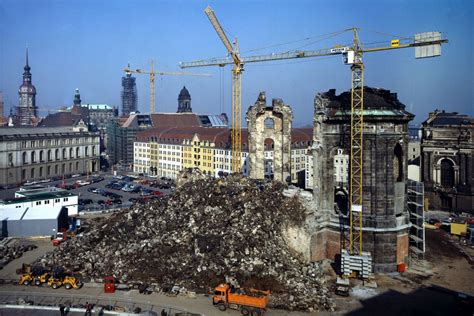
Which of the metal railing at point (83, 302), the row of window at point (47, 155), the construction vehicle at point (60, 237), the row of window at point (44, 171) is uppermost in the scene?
the row of window at point (47, 155)

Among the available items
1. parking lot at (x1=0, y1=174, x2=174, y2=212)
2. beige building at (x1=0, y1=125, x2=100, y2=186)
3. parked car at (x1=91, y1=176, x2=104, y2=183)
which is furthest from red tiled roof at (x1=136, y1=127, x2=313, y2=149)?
parked car at (x1=91, y1=176, x2=104, y2=183)

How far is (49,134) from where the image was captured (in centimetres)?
10581

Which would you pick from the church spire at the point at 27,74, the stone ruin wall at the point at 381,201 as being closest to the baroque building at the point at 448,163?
the stone ruin wall at the point at 381,201

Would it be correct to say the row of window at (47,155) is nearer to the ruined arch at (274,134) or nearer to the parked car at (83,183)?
the parked car at (83,183)

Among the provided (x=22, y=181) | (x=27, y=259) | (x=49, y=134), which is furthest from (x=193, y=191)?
(x=49, y=134)

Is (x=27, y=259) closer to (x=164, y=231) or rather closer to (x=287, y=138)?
(x=164, y=231)

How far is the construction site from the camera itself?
32.8 m

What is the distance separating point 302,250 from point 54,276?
63.4 ft

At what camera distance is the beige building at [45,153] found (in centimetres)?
9444

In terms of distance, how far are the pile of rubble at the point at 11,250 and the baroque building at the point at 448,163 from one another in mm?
52281

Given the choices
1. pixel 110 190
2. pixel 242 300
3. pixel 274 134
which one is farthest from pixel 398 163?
pixel 110 190

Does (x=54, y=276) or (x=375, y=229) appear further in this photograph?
(x=375, y=229)

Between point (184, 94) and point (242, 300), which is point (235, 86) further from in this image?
point (184, 94)

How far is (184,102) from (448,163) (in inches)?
4300
